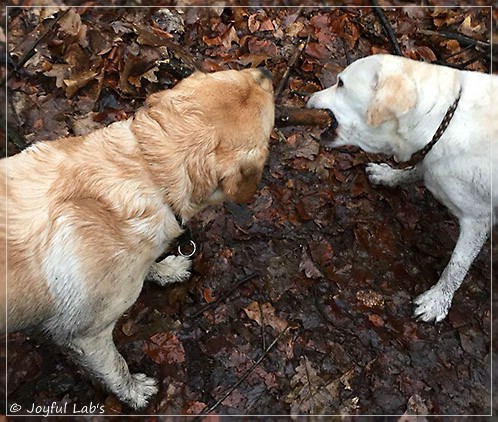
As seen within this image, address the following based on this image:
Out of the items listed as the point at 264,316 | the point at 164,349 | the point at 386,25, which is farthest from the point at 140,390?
the point at 386,25

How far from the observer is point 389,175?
498 centimetres

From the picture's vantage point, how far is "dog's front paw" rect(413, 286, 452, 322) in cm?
443

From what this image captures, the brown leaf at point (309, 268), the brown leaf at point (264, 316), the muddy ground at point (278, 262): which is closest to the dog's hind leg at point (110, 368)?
the muddy ground at point (278, 262)

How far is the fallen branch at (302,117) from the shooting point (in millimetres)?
4328

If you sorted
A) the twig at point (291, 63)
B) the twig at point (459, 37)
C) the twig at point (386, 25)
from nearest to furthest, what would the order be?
the twig at point (291, 63) < the twig at point (386, 25) < the twig at point (459, 37)

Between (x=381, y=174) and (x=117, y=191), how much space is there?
289 cm

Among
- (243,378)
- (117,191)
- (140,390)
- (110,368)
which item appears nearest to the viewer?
(117,191)

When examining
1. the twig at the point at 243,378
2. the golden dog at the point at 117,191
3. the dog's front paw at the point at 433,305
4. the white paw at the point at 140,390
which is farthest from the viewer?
the dog's front paw at the point at 433,305

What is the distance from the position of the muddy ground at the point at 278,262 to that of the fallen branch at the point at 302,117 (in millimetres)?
706

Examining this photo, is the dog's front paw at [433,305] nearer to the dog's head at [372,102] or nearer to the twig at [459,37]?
the dog's head at [372,102]

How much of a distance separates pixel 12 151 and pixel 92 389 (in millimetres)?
2179

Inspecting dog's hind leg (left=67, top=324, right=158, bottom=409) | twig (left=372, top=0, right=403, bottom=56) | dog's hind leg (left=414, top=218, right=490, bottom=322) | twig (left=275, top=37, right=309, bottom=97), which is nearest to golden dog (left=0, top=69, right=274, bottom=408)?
dog's hind leg (left=67, top=324, right=158, bottom=409)

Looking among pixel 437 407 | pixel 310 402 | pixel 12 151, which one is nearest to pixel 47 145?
pixel 12 151

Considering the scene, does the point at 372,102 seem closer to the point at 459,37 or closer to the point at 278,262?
the point at 278,262
